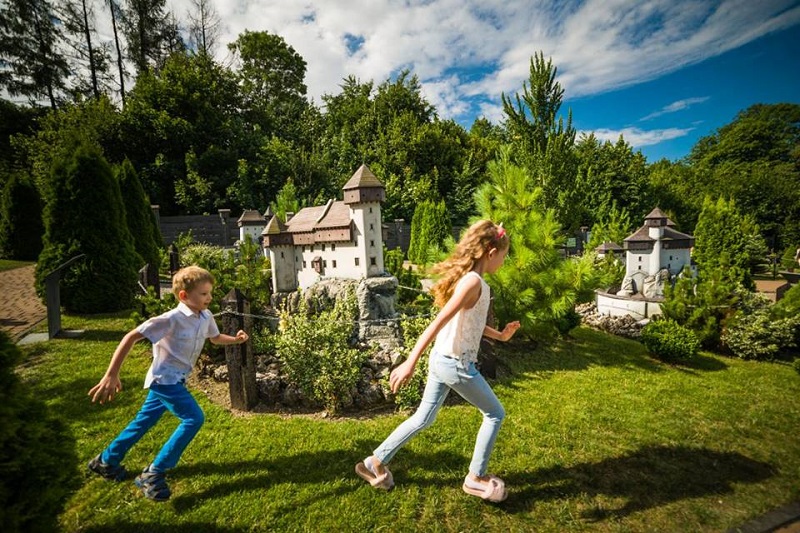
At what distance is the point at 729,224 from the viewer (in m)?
13.5

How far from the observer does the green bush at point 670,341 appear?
7034mm

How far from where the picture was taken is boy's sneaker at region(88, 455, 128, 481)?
3068mm

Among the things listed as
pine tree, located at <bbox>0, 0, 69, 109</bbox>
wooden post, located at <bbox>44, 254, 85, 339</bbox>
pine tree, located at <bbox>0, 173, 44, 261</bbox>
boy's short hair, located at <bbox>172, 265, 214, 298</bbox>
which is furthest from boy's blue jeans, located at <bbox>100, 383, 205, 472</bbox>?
pine tree, located at <bbox>0, 0, 69, 109</bbox>

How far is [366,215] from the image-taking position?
689 cm

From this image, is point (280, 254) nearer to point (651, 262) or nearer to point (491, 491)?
point (491, 491)

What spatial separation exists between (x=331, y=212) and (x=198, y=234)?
54.6ft

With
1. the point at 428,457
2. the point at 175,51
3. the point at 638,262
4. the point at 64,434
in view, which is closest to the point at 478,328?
the point at 428,457

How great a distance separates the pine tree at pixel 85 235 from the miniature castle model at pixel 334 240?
4270 millimetres

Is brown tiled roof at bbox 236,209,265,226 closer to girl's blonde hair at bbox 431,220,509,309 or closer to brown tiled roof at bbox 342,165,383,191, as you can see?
brown tiled roof at bbox 342,165,383,191

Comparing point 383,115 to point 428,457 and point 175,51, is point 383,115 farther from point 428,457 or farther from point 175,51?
point 428,457

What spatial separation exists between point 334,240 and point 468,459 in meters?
5.12

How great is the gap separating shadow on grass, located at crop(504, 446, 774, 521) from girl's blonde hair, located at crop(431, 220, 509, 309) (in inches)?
86.0

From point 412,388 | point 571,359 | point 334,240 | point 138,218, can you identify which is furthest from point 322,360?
point 138,218

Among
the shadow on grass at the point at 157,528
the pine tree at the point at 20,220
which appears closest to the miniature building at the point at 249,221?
the pine tree at the point at 20,220
